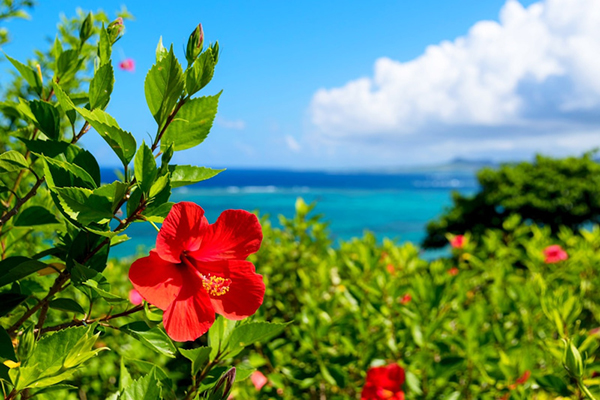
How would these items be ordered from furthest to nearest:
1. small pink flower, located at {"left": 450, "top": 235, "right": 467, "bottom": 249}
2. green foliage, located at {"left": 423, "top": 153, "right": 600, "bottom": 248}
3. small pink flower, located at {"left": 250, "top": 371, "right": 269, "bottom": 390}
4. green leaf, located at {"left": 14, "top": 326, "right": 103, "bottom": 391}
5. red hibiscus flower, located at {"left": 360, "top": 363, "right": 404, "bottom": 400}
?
green foliage, located at {"left": 423, "top": 153, "right": 600, "bottom": 248} < small pink flower, located at {"left": 450, "top": 235, "right": 467, "bottom": 249} < small pink flower, located at {"left": 250, "top": 371, "right": 269, "bottom": 390} < red hibiscus flower, located at {"left": 360, "top": 363, "right": 404, "bottom": 400} < green leaf, located at {"left": 14, "top": 326, "right": 103, "bottom": 391}

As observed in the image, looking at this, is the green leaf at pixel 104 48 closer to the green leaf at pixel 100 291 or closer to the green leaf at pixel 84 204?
the green leaf at pixel 84 204

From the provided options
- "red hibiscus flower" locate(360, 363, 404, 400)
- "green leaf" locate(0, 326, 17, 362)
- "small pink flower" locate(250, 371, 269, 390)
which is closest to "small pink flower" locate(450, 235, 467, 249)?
"red hibiscus flower" locate(360, 363, 404, 400)

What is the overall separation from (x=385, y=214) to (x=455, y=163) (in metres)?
156

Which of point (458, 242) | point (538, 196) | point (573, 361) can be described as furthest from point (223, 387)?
point (538, 196)

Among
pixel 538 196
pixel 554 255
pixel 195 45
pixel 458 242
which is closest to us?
pixel 195 45

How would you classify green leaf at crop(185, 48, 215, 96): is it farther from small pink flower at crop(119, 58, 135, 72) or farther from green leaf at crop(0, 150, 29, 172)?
small pink flower at crop(119, 58, 135, 72)

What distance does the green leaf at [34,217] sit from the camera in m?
0.92

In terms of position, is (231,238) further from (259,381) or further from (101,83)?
(259,381)

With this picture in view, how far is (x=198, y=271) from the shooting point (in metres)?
0.76

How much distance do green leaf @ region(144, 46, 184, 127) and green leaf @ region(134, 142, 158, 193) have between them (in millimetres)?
101

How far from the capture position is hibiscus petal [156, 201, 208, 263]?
69cm

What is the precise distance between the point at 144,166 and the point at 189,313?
10.0 inches

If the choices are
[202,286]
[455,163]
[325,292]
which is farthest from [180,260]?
[455,163]

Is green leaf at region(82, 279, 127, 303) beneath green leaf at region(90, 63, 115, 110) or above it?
beneath
